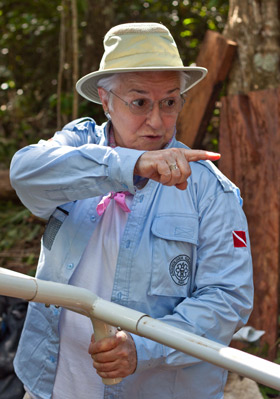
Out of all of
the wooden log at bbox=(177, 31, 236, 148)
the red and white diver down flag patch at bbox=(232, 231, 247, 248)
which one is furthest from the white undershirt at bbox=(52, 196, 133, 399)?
the wooden log at bbox=(177, 31, 236, 148)

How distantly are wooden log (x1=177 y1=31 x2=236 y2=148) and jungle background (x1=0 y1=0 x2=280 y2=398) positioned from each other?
79mm

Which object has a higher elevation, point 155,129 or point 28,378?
point 155,129

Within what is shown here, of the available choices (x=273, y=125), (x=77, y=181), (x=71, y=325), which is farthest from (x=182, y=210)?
(x=273, y=125)

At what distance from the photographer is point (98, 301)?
1.46 meters

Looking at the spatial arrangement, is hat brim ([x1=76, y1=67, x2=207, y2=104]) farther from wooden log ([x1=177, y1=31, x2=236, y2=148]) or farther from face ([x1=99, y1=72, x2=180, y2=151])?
wooden log ([x1=177, y1=31, x2=236, y2=148])

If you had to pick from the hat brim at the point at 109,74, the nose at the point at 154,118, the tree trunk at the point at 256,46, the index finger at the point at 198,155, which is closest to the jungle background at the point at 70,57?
the tree trunk at the point at 256,46

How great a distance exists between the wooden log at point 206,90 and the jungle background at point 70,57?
0.08 metres

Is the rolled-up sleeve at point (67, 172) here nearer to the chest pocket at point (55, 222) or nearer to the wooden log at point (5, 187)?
the chest pocket at point (55, 222)

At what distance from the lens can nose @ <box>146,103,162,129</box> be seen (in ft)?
6.77

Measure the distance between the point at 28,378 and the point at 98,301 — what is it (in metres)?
0.86

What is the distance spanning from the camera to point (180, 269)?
1908 millimetres

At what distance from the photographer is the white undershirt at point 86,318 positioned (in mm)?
2002

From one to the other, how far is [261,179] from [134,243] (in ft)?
7.08

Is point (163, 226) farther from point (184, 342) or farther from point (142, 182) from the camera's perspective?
point (184, 342)
